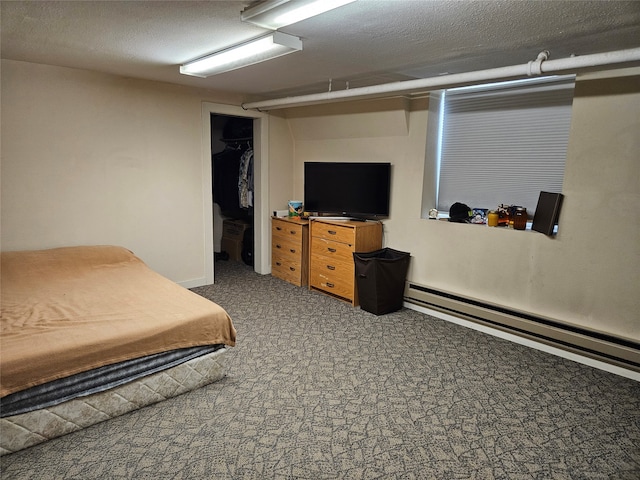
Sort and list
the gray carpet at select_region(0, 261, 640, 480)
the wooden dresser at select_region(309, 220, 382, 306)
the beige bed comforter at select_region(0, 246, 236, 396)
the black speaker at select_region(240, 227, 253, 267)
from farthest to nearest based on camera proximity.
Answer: the black speaker at select_region(240, 227, 253, 267) < the wooden dresser at select_region(309, 220, 382, 306) < the beige bed comforter at select_region(0, 246, 236, 396) < the gray carpet at select_region(0, 261, 640, 480)

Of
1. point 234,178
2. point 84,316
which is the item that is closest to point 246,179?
point 234,178

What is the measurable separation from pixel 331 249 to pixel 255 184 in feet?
4.94

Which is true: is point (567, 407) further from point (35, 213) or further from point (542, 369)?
point (35, 213)

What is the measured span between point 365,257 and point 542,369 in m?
1.89

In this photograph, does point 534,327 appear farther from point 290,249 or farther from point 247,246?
point 247,246

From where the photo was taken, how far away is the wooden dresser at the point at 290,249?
5.11m

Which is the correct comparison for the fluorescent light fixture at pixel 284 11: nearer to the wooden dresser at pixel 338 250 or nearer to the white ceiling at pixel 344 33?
the white ceiling at pixel 344 33

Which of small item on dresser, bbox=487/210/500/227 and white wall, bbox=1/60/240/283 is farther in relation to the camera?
small item on dresser, bbox=487/210/500/227

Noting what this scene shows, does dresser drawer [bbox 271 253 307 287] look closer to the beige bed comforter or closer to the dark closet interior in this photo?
the dark closet interior

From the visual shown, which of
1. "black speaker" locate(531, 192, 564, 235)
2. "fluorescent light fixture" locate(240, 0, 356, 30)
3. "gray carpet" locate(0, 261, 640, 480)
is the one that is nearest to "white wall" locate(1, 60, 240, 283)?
"gray carpet" locate(0, 261, 640, 480)

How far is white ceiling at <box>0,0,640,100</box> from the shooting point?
7.30 ft

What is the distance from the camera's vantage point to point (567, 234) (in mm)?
3379

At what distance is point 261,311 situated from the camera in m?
4.27

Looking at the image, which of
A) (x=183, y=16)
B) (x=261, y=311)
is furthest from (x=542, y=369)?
(x=183, y=16)
